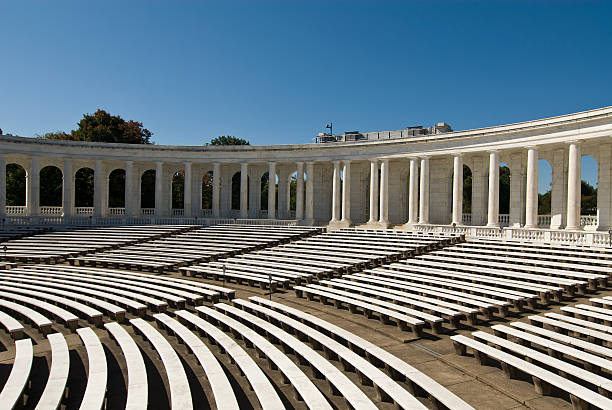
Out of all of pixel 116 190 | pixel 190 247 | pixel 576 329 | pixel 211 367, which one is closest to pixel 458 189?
pixel 190 247

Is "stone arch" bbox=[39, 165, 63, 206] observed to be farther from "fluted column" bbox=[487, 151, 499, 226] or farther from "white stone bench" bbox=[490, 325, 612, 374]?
"white stone bench" bbox=[490, 325, 612, 374]

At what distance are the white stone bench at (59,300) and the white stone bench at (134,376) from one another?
263cm

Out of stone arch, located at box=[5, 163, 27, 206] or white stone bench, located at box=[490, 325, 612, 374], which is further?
stone arch, located at box=[5, 163, 27, 206]

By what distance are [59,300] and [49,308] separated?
1.32 m

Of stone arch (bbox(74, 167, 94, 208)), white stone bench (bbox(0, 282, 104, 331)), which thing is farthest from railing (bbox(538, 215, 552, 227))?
stone arch (bbox(74, 167, 94, 208))

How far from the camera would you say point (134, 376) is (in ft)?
34.3

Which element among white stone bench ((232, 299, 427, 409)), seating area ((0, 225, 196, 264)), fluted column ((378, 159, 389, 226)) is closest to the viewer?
white stone bench ((232, 299, 427, 409))

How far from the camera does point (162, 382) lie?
37.9ft

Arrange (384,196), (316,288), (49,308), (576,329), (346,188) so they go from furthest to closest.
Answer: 1. (346,188)
2. (384,196)
3. (316,288)
4. (49,308)
5. (576,329)

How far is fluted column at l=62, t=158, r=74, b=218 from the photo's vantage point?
47719mm

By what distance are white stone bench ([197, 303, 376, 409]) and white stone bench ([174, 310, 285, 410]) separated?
58 centimetres

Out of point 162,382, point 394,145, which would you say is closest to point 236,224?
point 394,145

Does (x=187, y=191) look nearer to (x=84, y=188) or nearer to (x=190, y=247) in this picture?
(x=190, y=247)

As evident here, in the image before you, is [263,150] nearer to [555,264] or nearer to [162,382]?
[555,264]
